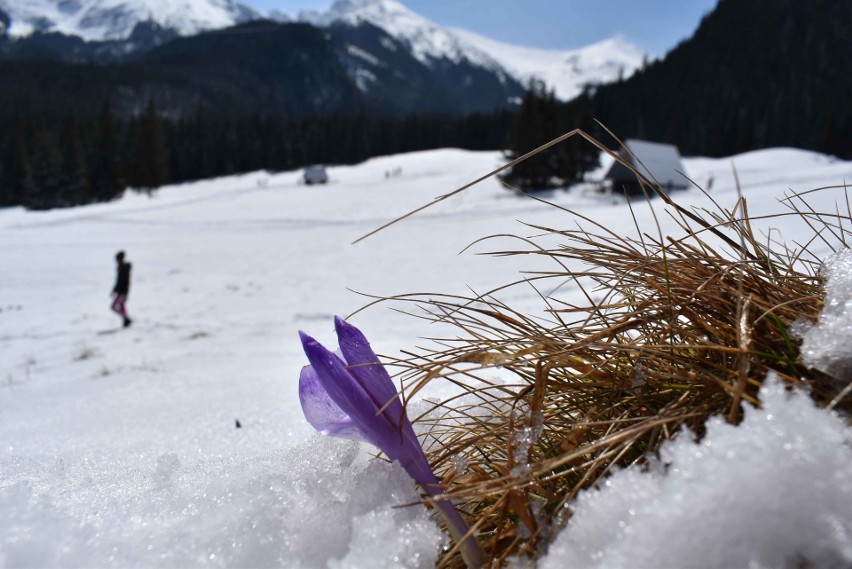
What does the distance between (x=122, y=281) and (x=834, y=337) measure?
9.83 m

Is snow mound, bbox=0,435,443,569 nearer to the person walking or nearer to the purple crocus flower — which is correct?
the purple crocus flower

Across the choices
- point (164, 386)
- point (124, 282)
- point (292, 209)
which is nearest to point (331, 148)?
point (292, 209)

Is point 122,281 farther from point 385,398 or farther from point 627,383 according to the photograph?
point 627,383

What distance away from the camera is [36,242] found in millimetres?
19281

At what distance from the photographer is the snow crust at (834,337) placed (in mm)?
637

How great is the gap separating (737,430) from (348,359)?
0.52 meters

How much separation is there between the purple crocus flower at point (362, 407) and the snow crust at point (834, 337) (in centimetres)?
50

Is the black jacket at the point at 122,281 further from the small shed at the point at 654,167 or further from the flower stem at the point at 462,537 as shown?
the small shed at the point at 654,167

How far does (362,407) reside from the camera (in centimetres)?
76

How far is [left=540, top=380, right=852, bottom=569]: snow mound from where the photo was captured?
48 centimetres

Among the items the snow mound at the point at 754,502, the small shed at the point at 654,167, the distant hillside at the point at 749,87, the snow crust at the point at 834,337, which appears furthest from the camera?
the distant hillside at the point at 749,87

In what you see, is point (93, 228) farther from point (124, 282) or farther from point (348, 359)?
point (348, 359)

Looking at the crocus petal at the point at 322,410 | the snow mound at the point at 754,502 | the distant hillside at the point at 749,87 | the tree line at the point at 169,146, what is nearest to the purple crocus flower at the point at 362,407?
the crocus petal at the point at 322,410

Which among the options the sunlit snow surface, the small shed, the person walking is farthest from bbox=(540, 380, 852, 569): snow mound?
the small shed
